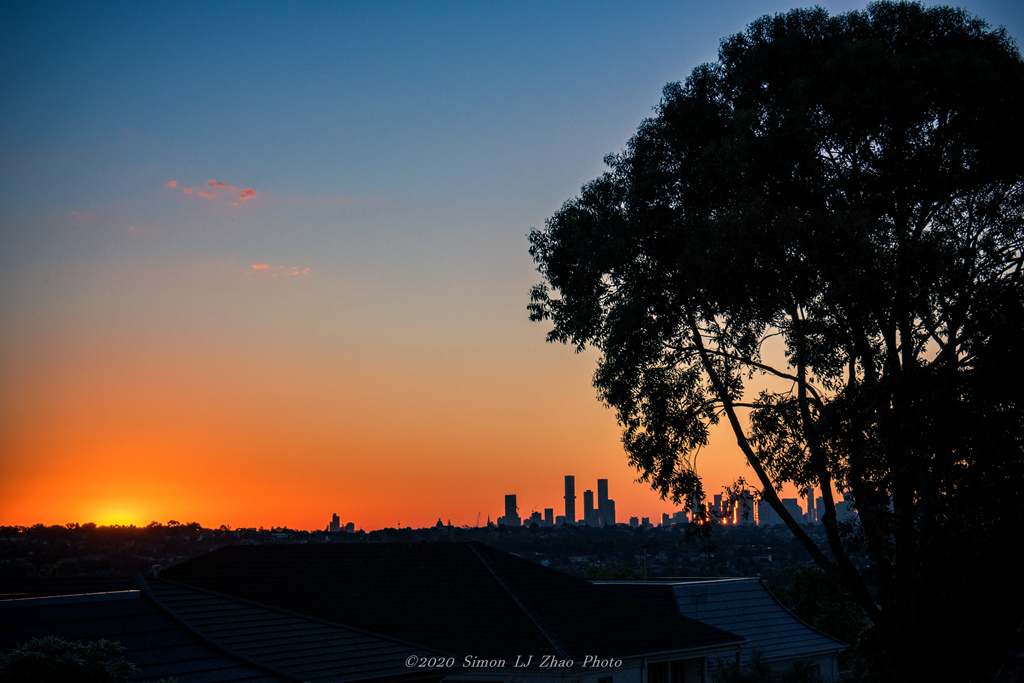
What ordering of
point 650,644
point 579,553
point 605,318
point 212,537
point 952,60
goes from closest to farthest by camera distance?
1. point 952,60
2. point 605,318
3. point 650,644
4. point 212,537
5. point 579,553

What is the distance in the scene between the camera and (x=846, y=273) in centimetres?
2148

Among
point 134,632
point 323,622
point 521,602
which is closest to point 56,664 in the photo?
point 134,632

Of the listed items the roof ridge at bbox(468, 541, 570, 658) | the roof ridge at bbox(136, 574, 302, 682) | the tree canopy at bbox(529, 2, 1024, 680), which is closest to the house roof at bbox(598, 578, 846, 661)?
the roof ridge at bbox(468, 541, 570, 658)

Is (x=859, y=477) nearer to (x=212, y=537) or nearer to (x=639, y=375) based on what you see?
(x=639, y=375)

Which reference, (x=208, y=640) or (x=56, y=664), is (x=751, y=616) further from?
(x=56, y=664)

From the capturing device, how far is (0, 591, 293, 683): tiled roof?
1970cm

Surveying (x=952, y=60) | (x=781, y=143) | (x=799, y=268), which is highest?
(x=952, y=60)

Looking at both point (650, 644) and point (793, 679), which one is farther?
point (650, 644)

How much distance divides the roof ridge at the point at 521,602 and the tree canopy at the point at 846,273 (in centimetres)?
637

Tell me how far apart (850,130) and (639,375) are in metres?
8.44

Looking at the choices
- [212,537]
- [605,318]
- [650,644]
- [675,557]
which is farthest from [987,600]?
[675,557]

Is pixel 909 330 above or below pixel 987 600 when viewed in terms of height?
above

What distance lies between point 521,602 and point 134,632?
43.9ft

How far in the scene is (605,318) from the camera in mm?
24984
